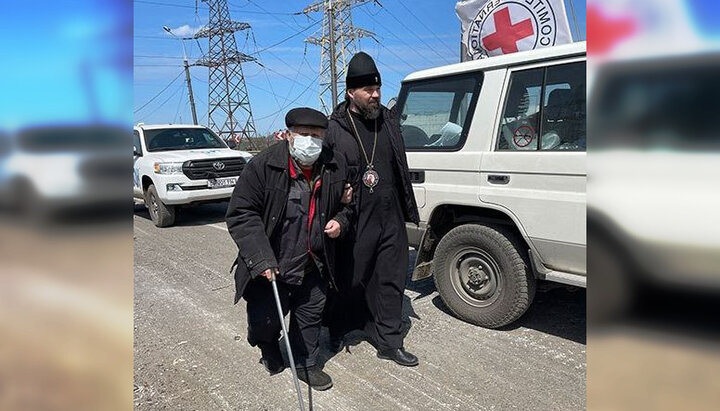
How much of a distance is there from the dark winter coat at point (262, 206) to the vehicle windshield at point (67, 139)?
204 cm

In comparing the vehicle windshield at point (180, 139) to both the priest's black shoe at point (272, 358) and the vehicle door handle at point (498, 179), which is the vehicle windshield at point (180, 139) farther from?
the vehicle door handle at point (498, 179)

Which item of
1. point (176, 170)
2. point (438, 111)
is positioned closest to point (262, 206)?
point (438, 111)

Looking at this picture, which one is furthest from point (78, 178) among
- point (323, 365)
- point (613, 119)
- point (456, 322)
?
point (456, 322)

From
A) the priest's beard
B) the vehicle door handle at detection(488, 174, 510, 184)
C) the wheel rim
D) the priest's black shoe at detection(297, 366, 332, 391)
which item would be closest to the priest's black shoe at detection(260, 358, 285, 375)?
the priest's black shoe at detection(297, 366, 332, 391)

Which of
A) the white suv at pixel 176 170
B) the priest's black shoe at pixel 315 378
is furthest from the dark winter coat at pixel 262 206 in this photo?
the white suv at pixel 176 170

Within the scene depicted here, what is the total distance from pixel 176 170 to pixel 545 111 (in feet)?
22.8

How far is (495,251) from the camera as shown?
3.69 meters

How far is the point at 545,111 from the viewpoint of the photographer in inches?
136

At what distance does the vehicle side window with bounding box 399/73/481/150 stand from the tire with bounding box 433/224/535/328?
2.50 ft

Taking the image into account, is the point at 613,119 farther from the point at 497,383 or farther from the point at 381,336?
the point at 381,336

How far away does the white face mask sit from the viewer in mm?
2910

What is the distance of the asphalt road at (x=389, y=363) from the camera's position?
297 cm

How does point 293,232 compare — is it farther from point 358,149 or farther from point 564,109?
point 564,109

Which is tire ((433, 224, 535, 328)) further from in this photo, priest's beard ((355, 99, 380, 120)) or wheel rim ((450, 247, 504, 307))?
priest's beard ((355, 99, 380, 120))
